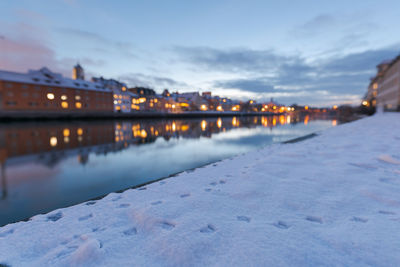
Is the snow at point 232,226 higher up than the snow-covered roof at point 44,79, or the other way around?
the snow-covered roof at point 44,79

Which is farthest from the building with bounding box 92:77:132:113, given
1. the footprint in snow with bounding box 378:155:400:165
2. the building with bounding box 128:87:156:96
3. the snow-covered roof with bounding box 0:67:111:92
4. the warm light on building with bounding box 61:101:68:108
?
the footprint in snow with bounding box 378:155:400:165

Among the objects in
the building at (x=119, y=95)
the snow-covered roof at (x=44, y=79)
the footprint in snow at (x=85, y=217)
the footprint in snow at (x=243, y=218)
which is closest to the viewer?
the footprint in snow at (x=243, y=218)

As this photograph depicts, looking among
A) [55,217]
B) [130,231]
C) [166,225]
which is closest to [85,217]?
[55,217]

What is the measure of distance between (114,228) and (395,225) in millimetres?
4439

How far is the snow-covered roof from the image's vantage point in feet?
177

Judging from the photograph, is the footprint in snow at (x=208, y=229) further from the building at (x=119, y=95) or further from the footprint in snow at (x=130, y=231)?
the building at (x=119, y=95)

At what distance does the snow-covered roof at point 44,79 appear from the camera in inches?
2120

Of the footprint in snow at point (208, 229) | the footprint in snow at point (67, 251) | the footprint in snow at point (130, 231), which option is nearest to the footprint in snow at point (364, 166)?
the footprint in snow at point (208, 229)

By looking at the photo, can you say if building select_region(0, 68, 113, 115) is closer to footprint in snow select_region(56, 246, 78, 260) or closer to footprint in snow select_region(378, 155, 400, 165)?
footprint in snow select_region(56, 246, 78, 260)

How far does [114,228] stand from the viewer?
133 inches

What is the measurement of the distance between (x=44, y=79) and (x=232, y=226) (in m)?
76.3

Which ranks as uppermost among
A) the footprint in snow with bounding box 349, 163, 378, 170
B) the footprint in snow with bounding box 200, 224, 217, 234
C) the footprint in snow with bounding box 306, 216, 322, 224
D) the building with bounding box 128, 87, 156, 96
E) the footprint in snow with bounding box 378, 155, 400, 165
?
the building with bounding box 128, 87, 156, 96

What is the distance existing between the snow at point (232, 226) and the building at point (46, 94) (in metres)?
59.3

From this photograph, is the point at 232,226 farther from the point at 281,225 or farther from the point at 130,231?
the point at 130,231
